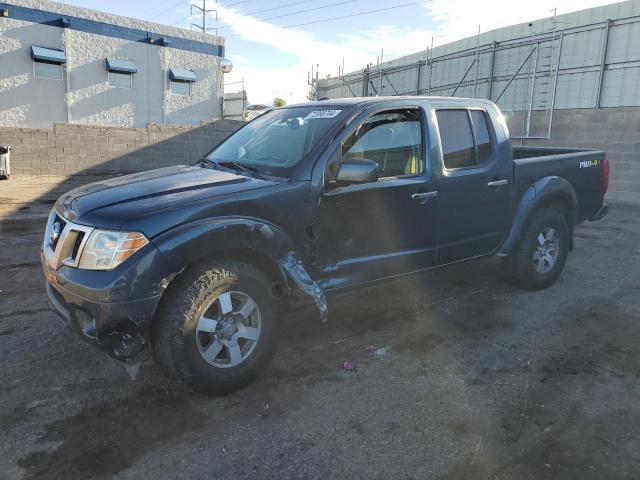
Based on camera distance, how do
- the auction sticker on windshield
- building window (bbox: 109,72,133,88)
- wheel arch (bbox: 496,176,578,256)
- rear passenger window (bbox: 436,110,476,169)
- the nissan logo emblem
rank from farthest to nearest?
building window (bbox: 109,72,133,88)
wheel arch (bbox: 496,176,578,256)
rear passenger window (bbox: 436,110,476,169)
the auction sticker on windshield
the nissan logo emblem

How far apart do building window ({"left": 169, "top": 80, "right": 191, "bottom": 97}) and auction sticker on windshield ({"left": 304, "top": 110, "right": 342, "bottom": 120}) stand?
2048 cm

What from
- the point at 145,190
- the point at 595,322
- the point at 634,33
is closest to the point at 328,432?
the point at 145,190

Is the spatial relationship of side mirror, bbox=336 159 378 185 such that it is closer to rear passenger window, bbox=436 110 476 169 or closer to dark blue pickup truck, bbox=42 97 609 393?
dark blue pickup truck, bbox=42 97 609 393

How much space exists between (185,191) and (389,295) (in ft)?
8.56

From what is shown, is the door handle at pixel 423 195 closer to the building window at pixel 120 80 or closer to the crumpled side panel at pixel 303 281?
the crumpled side panel at pixel 303 281

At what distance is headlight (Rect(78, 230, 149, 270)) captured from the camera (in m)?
2.65

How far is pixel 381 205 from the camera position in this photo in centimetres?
365

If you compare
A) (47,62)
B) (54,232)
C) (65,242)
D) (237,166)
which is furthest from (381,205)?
(47,62)

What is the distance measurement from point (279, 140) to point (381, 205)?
0.95m

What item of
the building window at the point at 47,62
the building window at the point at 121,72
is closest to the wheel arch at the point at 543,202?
the building window at the point at 47,62

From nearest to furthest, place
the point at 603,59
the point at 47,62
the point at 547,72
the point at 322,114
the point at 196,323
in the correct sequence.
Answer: the point at 196,323, the point at 322,114, the point at 603,59, the point at 547,72, the point at 47,62

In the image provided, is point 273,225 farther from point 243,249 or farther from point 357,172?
point 357,172

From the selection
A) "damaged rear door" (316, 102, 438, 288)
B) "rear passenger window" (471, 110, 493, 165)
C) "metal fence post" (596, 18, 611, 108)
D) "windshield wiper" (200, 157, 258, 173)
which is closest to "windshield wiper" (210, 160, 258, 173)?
"windshield wiper" (200, 157, 258, 173)

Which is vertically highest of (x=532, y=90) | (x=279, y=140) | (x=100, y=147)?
(x=532, y=90)
